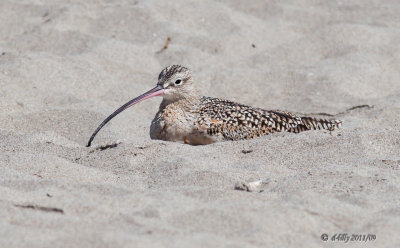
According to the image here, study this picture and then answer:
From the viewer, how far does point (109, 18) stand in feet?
25.8

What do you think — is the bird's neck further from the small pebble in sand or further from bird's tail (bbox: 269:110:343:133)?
the small pebble in sand

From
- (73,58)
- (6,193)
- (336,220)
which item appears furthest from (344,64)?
(6,193)

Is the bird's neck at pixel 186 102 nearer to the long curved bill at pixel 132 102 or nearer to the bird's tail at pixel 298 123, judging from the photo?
the long curved bill at pixel 132 102

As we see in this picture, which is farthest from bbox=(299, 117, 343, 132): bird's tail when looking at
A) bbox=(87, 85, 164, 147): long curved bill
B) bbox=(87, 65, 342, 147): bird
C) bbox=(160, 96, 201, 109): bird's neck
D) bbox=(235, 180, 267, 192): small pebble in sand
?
bbox=(235, 180, 267, 192): small pebble in sand

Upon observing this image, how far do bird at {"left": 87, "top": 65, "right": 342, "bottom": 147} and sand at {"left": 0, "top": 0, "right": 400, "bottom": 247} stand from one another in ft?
1.01

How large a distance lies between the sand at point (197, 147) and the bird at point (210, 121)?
309 millimetres

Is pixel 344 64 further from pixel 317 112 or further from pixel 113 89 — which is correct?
pixel 113 89

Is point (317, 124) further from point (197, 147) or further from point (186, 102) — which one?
point (197, 147)

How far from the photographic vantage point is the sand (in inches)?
137

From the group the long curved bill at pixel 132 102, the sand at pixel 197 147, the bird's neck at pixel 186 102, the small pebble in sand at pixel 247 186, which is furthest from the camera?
the bird's neck at pixel 186 102

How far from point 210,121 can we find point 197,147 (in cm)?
65

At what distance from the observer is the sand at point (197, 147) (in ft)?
11.5

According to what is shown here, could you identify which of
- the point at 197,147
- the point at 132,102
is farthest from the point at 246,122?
the point at 132,102

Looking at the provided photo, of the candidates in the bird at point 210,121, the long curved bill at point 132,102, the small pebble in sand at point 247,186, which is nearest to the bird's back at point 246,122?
the bird at point 210,121
